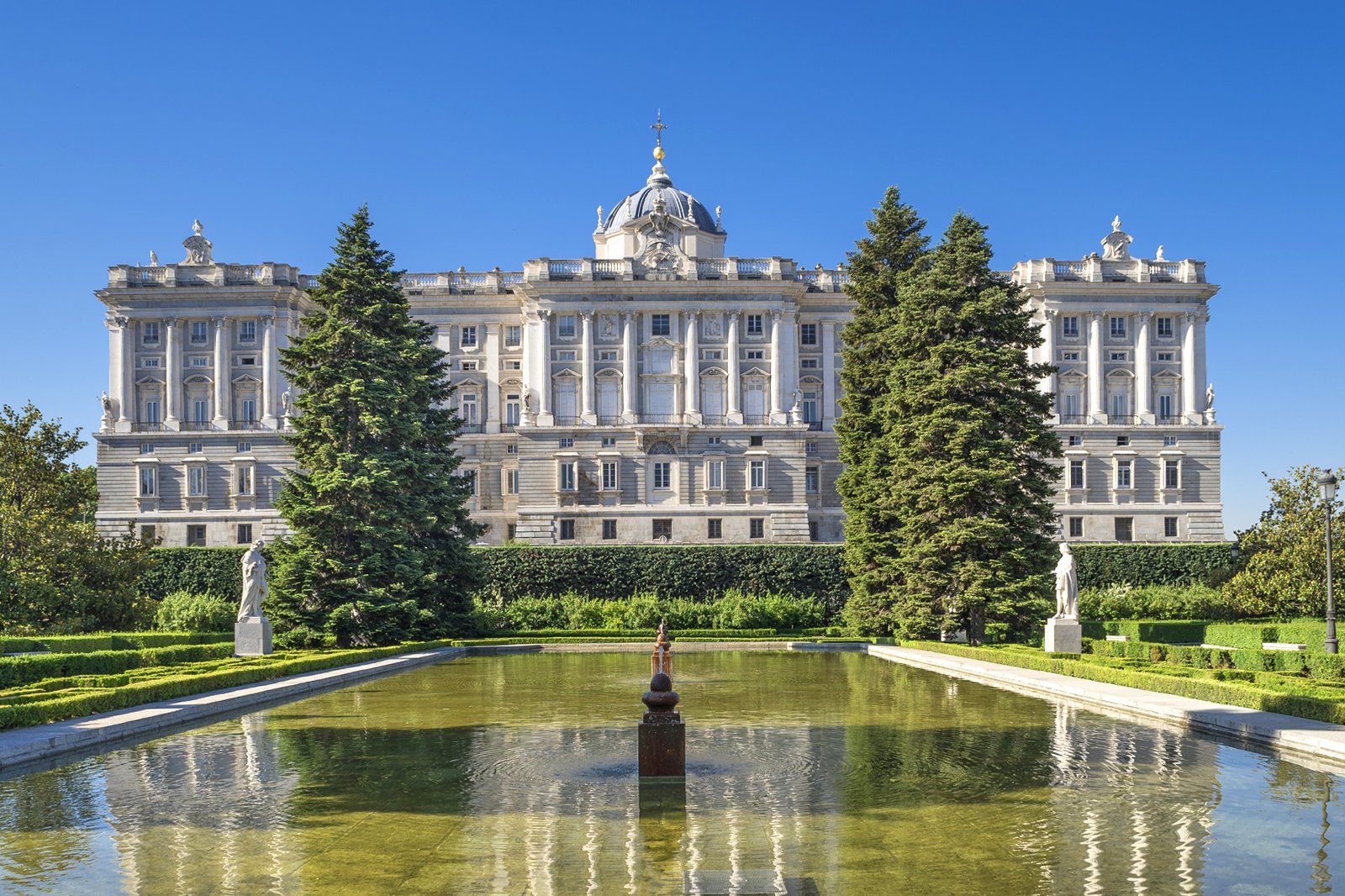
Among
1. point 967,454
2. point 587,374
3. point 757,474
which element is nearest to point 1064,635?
point 967,454

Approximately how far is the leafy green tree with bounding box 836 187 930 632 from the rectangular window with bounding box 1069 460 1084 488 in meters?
34.6

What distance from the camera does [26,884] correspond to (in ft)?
29.8

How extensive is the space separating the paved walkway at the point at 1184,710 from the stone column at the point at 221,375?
56.3 metres

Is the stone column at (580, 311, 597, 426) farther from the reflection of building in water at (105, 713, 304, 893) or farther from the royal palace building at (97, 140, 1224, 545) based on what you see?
the reflection of building in water at (105, 713, 304, 893)

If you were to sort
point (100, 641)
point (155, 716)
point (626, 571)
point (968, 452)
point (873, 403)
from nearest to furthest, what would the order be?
point (155, 716) < point (100, 641) < point (968, 452) < point (873, 403) < point (626, 571)

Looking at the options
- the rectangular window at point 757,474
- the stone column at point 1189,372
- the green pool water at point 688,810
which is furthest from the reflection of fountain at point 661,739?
the stone column at point 1189,372

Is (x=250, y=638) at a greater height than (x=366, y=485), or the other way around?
(x=366, y=485)

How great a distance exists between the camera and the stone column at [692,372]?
7200 cm

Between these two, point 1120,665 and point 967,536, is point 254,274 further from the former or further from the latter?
point 1120,665

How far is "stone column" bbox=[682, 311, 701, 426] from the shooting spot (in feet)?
236

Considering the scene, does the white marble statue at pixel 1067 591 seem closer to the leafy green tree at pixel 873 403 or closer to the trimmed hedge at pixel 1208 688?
the trimmed hedge at pixel 1208 688

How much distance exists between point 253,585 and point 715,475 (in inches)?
1666

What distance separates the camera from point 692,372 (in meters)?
72.1

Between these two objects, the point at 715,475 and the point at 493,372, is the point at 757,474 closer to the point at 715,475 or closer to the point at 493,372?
the point at 715,475
